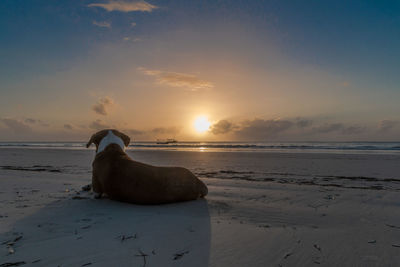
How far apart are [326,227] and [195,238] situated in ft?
6.02

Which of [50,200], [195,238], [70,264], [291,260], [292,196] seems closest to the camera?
[70,264]

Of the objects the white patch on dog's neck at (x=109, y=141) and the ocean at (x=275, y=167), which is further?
the ocean at (x=275, y=167)

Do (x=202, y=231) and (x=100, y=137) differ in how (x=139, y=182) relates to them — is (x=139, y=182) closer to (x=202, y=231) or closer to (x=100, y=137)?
(x=202, y=231)

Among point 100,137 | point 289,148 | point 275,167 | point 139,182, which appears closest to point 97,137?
point 100,137

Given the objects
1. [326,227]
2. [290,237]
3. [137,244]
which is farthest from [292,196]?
[137,244]

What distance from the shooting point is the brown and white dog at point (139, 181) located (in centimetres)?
429

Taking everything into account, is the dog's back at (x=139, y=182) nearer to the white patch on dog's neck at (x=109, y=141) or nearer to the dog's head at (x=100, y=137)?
the white patch on dog's neck at (x=109, y=141)

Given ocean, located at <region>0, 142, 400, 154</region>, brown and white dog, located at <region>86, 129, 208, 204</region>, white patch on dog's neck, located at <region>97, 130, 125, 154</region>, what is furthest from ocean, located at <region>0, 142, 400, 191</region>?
ocean, located at <region>0, 142, 400, 154</region>

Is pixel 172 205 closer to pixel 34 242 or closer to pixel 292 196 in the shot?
pixel 34 242

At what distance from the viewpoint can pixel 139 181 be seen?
14.0 ft

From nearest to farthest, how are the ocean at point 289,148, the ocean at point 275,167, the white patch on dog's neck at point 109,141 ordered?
the white patch on dog's neck at point 109,141 < the ocean at point 275,167 < the ocean at point 289,148

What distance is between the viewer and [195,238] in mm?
2863

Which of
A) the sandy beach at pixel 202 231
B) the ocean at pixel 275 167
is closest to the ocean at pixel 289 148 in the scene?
the ocean at pixel 275 167

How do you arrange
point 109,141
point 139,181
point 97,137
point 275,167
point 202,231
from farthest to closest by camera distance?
point 275,167
point 97,137
point 109,141
point 139,181
point 202,231
